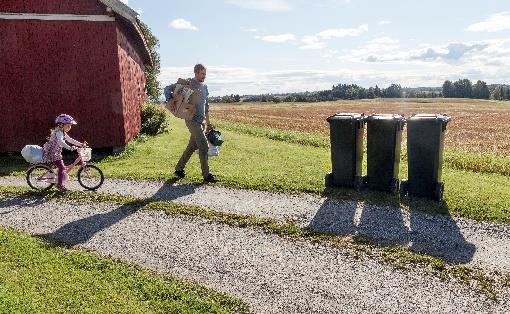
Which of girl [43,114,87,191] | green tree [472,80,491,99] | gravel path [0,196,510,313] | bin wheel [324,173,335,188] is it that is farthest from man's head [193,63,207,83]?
green tree [472,80,491,99]

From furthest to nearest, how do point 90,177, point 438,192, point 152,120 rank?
point 152,120 < point 90,177 < point 438,192

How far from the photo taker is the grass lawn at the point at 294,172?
24.6 feet

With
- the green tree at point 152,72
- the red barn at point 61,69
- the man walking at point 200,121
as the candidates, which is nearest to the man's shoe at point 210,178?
the man walking at point 200,121

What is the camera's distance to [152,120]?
18.0 metres

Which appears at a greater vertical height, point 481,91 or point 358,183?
point 481,91

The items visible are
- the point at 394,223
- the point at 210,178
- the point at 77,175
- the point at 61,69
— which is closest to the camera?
the point at 394,223

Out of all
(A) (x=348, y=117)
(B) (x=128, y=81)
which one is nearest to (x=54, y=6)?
(B) (x=128, y=81)

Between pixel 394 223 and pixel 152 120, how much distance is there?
1328cm

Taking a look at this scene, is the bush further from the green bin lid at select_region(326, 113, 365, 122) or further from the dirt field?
the green bin lid at select_region(326, 113, 365, 122)

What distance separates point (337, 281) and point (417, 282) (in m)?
0.88

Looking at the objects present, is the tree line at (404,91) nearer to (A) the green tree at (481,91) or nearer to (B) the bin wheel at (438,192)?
(A) the green tree at (481,91)

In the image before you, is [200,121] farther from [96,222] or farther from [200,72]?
[96,222]

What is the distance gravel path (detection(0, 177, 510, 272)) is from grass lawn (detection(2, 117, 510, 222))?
42cm

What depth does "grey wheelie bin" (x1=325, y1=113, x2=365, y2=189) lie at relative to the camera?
819 centimetres
